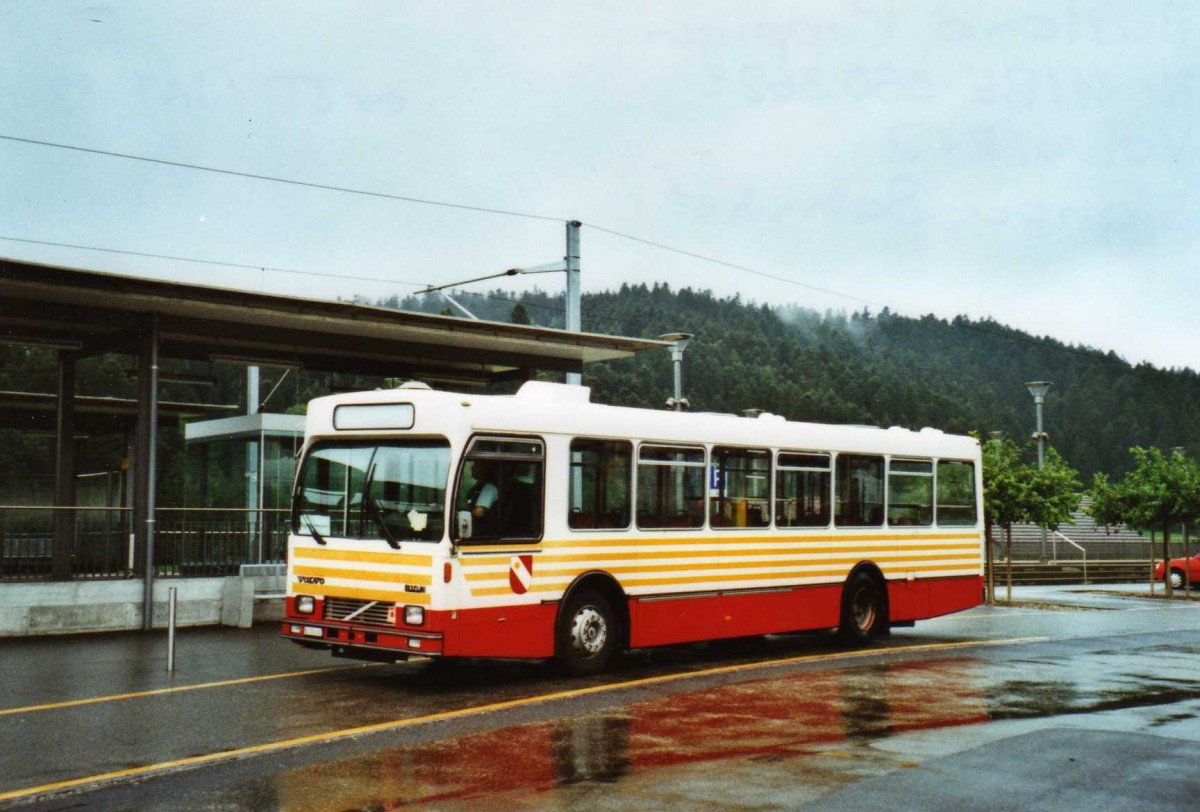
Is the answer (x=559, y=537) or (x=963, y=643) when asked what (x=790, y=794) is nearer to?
(x=559, y=537)

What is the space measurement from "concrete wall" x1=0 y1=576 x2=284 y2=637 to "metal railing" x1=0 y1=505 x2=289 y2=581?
0.24 metres

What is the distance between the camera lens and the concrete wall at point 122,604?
16578 mm

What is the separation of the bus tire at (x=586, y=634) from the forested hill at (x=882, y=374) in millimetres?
67115

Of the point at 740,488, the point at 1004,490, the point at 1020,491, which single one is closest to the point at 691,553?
the point at 740,488

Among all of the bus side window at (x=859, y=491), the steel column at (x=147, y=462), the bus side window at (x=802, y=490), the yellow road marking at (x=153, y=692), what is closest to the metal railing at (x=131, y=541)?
the steel column at (x=147, y=462)

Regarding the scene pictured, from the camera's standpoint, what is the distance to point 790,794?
24.6 feet

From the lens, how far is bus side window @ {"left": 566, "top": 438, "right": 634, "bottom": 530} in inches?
512

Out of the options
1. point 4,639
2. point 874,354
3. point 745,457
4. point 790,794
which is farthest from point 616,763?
point 874,354

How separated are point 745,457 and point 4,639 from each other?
9.41 m

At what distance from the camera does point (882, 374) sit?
Answer: 109500mm

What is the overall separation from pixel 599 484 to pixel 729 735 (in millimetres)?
4199

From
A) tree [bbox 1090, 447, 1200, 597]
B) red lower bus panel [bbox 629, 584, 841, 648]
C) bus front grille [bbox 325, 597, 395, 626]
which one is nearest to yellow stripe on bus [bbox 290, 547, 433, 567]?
bus front grille [bbox 325, 597, 395, 626]

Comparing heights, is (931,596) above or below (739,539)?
below

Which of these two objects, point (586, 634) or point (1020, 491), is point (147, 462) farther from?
point (1020, 491)
